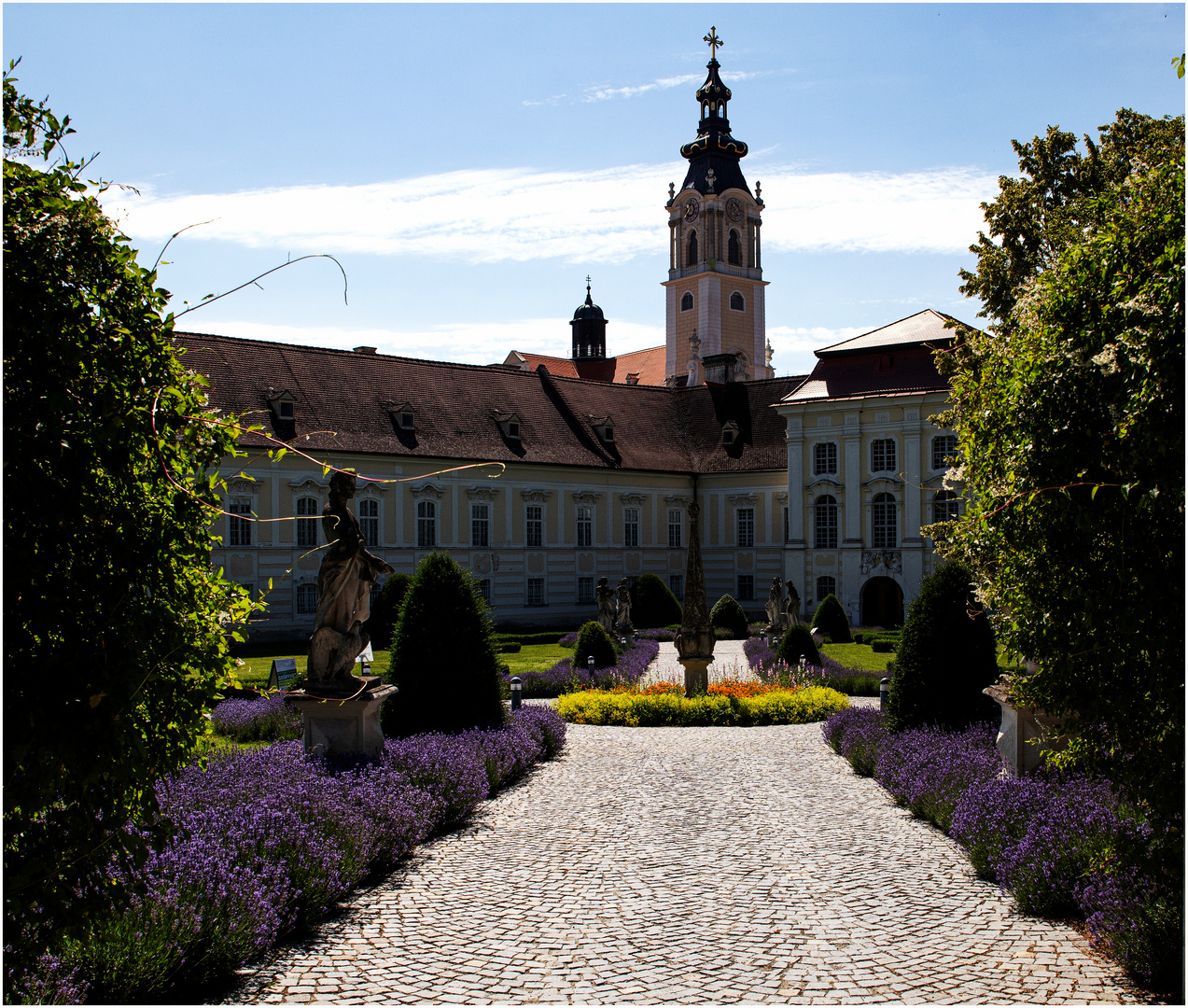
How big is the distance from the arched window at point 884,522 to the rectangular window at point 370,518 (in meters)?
16.1

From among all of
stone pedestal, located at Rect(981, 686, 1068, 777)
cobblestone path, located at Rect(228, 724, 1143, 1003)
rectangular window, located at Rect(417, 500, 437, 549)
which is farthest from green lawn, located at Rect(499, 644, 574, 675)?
stone pedestal, located at Rect(981, 686, 1068, 777)

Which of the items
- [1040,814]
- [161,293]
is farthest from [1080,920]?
[161,293]

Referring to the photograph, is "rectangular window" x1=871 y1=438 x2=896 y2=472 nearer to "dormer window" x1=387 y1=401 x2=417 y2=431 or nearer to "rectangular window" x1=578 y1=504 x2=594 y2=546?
"rectangular window" x1=578 y1=504 x2=594 y2=546

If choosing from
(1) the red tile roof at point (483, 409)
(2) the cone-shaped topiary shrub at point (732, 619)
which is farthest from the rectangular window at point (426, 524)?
(2) the cone-shaped topiary shrub at point (732, 619)

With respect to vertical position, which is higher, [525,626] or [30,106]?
[30,106]

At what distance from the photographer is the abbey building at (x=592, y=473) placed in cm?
3067

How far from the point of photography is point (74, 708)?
3.96 meters

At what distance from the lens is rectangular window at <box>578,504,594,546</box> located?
122ft

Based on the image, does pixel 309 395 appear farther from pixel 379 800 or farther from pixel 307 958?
pixel 307 958

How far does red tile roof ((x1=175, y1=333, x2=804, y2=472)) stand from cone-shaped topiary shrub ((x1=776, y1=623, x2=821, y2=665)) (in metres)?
13.4

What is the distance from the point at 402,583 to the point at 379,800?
1780 centimetres

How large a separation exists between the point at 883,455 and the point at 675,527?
8.59 metres

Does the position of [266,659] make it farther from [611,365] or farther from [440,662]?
[611,365]

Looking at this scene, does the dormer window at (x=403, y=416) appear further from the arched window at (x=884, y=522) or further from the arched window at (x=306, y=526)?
the arched window at (x=884, y=522)
